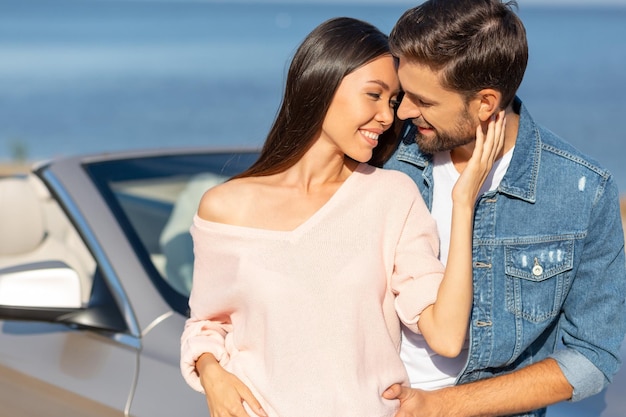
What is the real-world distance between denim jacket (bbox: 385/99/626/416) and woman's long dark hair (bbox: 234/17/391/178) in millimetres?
425

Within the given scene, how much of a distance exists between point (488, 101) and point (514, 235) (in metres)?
0.30

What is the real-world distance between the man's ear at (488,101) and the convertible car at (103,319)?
0.74 m

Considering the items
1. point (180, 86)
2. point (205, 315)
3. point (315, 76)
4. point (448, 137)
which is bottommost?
point (205, 315)

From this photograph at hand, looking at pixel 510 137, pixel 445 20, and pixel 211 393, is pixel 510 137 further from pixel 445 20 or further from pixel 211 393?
pixel 211 393

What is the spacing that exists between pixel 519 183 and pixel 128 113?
2388 cm

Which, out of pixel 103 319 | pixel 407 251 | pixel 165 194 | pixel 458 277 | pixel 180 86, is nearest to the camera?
pixel 458 277

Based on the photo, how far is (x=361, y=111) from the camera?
2170mm

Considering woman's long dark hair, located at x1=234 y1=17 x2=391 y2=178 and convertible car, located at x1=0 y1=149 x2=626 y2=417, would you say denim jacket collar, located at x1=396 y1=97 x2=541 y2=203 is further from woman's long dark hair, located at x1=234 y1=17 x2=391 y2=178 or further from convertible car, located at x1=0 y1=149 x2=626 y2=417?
convertible car, located at x1=0 y1=149 x2=626 y2=417

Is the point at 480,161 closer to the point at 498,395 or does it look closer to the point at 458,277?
the point at 458,277

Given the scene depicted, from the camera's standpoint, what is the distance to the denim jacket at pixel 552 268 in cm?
216

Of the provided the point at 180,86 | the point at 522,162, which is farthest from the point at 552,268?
the point at 180,86

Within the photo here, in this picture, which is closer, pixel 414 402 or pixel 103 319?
pixel 414 402

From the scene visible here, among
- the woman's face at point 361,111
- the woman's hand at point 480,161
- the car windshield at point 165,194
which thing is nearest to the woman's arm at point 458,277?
the woman's hand at point 480,161

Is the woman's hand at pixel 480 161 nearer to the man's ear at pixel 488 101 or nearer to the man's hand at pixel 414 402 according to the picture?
the man's ear at pixel 488 101
